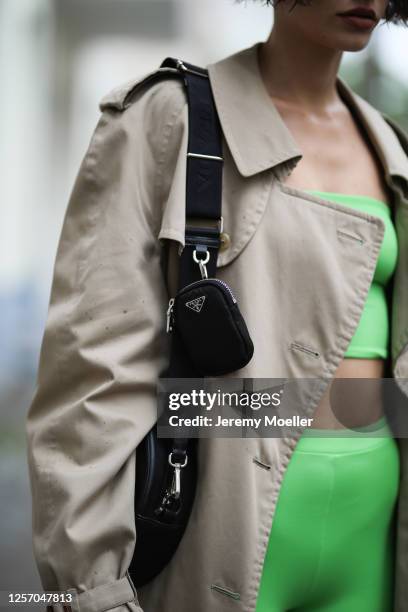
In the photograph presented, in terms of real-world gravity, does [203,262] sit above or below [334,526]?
above

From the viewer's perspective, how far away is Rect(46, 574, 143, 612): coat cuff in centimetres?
158

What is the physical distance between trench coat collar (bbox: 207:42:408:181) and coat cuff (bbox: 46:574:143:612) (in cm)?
84

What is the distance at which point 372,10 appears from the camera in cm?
194

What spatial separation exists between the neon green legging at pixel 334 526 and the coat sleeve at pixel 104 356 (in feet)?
0.99

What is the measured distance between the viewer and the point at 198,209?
177 centimetres

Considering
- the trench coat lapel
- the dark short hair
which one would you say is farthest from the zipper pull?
the dark short hair

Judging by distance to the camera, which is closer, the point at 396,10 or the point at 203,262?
the point at 203,262

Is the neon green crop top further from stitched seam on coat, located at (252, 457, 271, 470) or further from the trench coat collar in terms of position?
stitched seam on coat, located at (252, 457, 271, 470)

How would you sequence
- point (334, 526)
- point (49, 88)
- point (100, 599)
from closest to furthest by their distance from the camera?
point (100, 599) → point (334, 526) → point (49, 88)

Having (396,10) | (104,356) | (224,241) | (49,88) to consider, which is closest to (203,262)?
(224,241)

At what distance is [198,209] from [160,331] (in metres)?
0.25

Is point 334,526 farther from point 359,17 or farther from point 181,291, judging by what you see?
point 359,17

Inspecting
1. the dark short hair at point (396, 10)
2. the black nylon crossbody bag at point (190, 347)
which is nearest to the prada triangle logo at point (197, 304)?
the black nylon crossbody bag at point (190, 347)

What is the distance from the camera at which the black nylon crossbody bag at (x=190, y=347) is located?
169 cm
